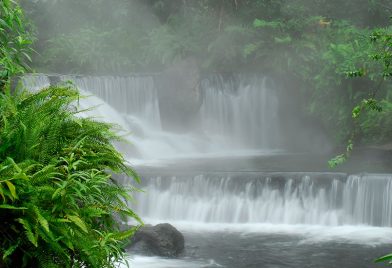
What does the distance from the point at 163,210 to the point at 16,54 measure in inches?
496

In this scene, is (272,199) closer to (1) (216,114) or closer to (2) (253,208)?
(2) (253,208)

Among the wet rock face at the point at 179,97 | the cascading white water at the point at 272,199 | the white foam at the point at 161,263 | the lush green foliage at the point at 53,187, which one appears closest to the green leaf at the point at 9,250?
the lush green foliage at the point at 53,187

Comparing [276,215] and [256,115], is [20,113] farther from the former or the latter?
[256,115]

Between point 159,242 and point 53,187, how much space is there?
9.59 meters

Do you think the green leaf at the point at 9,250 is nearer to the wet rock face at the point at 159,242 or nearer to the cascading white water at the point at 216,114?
the wet rock face at the point at 159,242

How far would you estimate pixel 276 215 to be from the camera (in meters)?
16.3

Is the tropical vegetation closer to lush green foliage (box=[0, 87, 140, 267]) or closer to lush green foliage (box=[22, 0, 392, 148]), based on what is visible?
lush green foliage (box=[0, 87, 140, 267])

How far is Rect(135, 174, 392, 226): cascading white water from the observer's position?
52.1 ft

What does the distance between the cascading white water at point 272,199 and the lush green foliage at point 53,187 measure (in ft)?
40.7

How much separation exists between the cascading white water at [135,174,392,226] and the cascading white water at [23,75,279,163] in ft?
26.2

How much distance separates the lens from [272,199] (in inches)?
651

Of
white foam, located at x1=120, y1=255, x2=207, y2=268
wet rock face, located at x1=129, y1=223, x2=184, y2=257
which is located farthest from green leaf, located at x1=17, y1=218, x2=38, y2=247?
wet rock face, located at x1=129, y1=223, x2=184, y2=257

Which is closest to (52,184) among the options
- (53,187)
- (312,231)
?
(53,187)

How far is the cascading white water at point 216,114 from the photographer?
83.4ft
